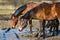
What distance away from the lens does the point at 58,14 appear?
8.35 meters

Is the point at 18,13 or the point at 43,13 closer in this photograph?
the point at 43,13

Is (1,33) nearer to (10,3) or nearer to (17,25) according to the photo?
(17,25)

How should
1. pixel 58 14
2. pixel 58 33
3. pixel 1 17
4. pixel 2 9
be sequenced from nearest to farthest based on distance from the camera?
pixel 58 14
pixel 58 33
pixel 1 17
pixel 2 9

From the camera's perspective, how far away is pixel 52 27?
9328mm

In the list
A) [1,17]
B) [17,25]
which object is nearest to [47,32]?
[17,25]

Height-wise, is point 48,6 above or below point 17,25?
above

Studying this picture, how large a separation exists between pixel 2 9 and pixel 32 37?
24.3 ft

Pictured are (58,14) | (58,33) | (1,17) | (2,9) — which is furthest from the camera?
→ (2,9)

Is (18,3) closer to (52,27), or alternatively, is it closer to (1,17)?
(1,17)

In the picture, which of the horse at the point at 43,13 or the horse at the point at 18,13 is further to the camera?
the horse at the point at 18,13

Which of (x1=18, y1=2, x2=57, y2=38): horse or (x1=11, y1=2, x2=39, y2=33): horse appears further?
(x1=11, y1=2, x2=39, y2=33): horse

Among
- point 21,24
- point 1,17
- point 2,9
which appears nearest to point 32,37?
point 21,24

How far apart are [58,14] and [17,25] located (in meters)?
1.50

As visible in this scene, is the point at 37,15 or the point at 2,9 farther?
the point at 2,9
